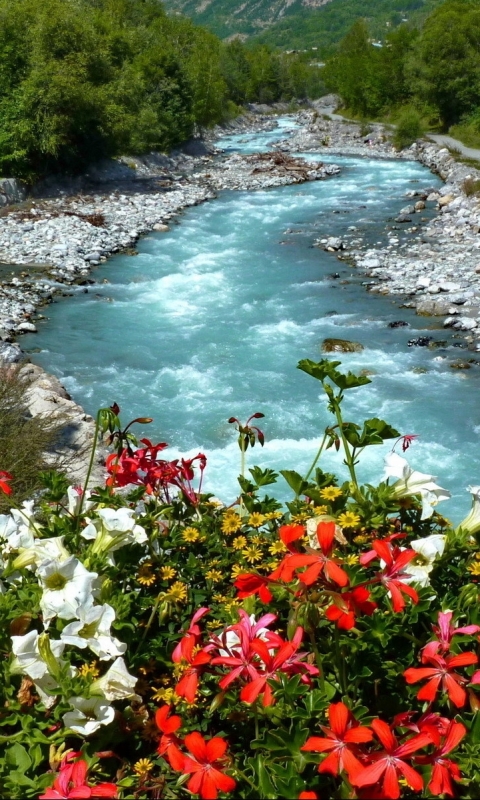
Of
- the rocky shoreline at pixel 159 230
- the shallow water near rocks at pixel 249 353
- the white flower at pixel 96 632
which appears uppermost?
the white flower at pixel 96 632

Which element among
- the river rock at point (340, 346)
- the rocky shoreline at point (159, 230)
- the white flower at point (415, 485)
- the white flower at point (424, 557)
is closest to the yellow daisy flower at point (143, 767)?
the white flower at point (424, 557)

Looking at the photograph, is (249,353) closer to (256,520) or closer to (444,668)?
(256,520)

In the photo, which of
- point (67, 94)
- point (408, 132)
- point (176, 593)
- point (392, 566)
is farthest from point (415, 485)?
point (408, 132)

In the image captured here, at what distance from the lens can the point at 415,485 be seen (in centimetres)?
198

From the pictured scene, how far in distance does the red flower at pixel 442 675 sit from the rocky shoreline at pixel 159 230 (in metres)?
5.34

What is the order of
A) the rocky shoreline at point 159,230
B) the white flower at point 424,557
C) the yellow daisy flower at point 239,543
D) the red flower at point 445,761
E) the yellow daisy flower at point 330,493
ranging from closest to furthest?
the red flower at point 445,761 → the white flower at point 424,557 → the yellow daisy flower at point 330,493 → the yellow daisy flower at point 239,543 → the rocky shoreline at point 159,230

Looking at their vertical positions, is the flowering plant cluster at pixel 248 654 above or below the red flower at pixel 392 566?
below

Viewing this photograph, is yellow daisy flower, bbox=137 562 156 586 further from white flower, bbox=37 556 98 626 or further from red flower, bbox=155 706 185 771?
red flower, bbox=155 706 185 771

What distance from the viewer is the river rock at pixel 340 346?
11.0 metres

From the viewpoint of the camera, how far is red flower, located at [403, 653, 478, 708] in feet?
4.56

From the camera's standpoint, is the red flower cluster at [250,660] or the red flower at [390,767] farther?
the red flower cluster at [250,660]

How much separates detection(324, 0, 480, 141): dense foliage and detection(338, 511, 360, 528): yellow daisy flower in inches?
1402

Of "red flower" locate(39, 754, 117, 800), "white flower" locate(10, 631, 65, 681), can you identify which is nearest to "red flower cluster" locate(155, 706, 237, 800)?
"red flower" locate(39, 754, 117, 800)

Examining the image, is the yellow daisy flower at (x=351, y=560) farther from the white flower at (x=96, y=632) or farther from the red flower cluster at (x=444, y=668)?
the white flower at (x=96, y=632)
